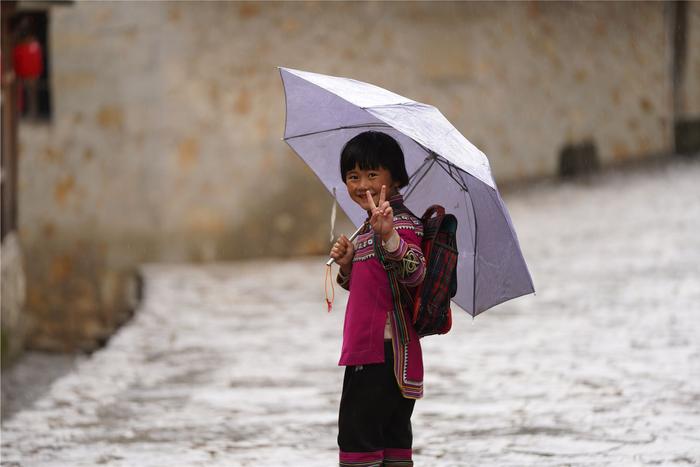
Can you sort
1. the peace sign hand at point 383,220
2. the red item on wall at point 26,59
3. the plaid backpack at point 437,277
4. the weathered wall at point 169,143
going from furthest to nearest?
1. the weathered wall at point 169,143
2. the red item on wall at point 26,59
3. the plaid backpack at point 437,277
4. the peace sign hand at point 383,220

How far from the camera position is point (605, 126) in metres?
14.1

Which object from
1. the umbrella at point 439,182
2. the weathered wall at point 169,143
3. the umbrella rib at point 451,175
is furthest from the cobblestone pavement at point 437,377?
the umbrella rib at point 451,175

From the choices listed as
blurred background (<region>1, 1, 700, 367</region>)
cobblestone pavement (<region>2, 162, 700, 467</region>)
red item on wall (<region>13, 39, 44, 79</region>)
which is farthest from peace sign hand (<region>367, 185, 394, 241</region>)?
blurred background (<region>1, 1, 700, 367</region>)

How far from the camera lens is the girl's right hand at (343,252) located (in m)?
3.49

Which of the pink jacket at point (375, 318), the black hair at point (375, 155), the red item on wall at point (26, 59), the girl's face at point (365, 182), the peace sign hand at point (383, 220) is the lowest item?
the pink jacket at point (375, 318)

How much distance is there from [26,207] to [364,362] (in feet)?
29.8

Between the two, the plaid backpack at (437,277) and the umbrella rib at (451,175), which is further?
the umbrella rib at (451,175)

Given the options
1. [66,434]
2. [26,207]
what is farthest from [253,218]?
[66,434]

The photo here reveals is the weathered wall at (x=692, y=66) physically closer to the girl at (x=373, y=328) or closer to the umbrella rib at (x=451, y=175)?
the umbrella rib at (x=451, y=175)

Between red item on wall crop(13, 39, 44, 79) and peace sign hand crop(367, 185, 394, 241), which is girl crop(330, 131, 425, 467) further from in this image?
red item on wall crop(13, 39, 44, 79)

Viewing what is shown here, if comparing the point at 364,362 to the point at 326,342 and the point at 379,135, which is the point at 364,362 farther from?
the point at 326,342

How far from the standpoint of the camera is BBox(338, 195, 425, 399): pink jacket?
343 centimetres

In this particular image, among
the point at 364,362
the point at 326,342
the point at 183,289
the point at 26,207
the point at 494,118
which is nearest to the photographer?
the point at 364,362

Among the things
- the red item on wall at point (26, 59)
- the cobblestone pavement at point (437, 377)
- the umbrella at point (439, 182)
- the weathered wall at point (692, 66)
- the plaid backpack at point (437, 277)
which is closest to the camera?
the plaid backpack at point (437, 277)
